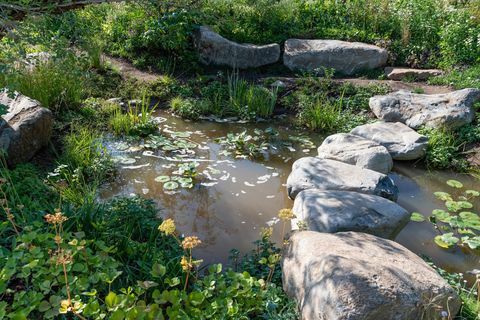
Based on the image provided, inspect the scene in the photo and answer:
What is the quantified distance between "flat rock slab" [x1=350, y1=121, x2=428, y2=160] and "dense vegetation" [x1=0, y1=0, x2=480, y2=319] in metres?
0.22

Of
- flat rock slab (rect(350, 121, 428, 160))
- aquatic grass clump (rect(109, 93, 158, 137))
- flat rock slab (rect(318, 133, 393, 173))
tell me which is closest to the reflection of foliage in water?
flat rock slab (rect(318, 133, 393, 173))

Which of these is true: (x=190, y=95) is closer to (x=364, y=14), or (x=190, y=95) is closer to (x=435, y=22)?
(x=364, y=14)

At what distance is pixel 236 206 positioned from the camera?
5.45 meters

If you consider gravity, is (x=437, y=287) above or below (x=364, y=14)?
below

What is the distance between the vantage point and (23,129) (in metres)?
5.32

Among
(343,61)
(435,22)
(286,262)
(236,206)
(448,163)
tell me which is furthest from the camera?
(435,22)

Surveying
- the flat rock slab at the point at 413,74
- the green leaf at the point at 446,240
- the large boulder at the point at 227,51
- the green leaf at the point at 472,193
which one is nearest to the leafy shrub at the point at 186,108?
the large boulder at the point at 227,51

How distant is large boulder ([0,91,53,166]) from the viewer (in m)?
5.17

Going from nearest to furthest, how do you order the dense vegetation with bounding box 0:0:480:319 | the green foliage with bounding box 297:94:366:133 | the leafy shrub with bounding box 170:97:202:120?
the dense vegetation with bounding box 0:0:480:319 → the green foliage with bounding box 297:94:366:133 → the leafy shrub with bounding box 170:97:202:120

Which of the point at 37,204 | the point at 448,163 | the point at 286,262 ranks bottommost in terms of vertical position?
the point at 448,163

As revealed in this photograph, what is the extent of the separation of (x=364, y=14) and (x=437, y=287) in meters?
8.66

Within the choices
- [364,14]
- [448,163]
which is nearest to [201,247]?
[448,163]

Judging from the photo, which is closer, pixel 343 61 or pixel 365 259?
pixel 365 259

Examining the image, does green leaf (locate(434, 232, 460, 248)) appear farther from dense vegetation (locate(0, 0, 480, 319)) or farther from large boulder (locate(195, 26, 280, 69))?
large boulder (locate(195, 26, 280, 69))
